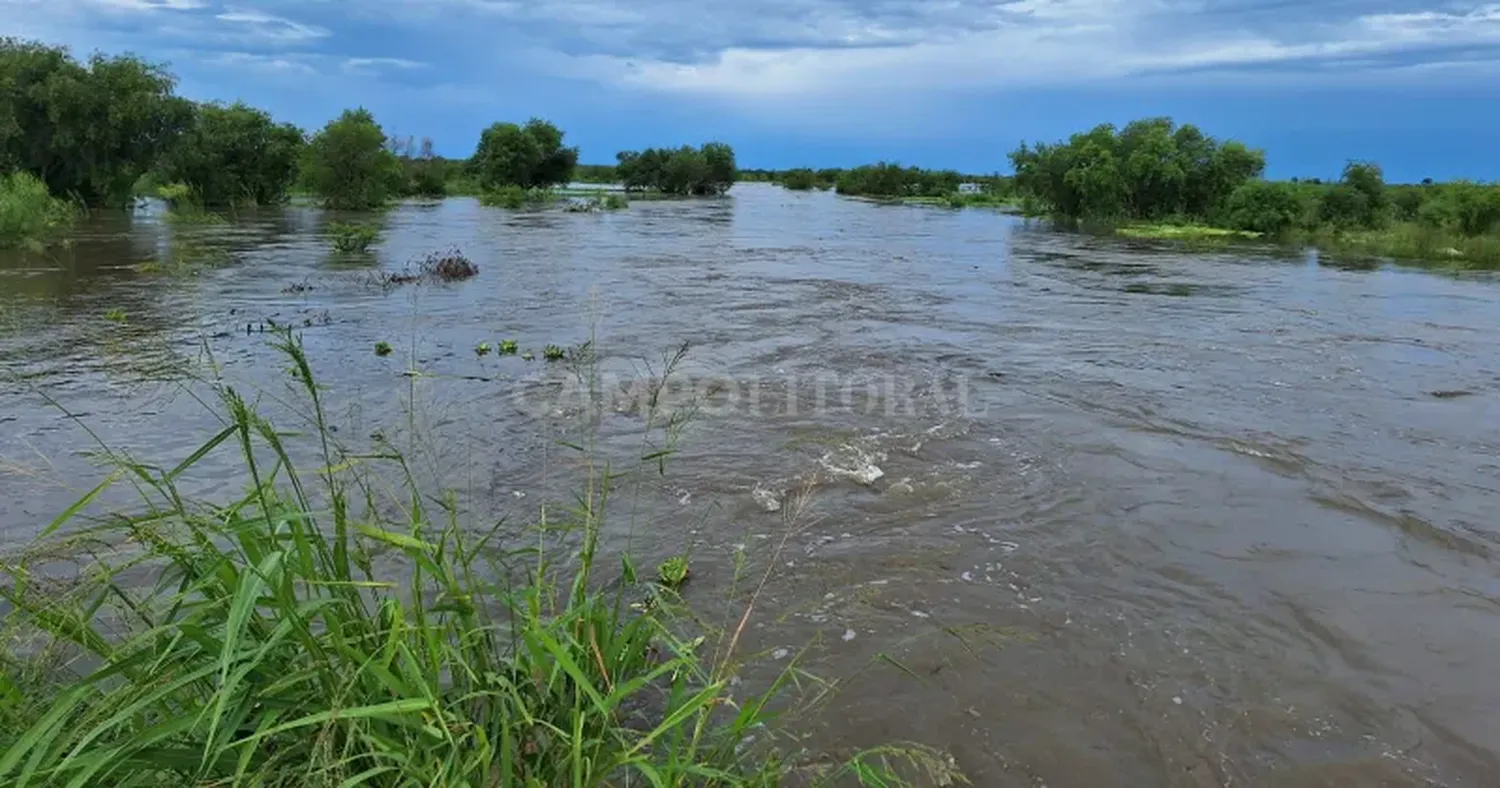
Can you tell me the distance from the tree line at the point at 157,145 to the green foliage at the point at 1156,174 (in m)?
43.1

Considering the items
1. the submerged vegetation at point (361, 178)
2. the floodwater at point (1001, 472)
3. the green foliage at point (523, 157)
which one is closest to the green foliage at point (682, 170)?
the green foliage at point (523, 157)

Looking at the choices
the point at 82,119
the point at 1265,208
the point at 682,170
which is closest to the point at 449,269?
the point at 82,119

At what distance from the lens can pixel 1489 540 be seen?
20.2 ft

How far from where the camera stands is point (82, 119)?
118 feet

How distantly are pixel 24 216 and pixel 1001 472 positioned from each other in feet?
81.9

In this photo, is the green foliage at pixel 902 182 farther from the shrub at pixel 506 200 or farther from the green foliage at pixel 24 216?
the green foliage at pixel 24 216

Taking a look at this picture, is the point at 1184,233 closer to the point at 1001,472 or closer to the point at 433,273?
the point at 433,273

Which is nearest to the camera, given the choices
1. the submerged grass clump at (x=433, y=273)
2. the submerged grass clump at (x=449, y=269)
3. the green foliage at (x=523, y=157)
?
the submerged grass clump at (x=433, y=273)

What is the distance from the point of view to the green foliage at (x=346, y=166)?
51219 mm

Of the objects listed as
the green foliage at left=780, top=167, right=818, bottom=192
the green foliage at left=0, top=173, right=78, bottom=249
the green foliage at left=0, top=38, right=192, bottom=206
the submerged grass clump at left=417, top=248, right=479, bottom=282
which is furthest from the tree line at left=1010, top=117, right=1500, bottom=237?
the green foliage at left=780, top=167, right=818, bottom=192

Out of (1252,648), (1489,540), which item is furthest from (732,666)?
(1489,540)

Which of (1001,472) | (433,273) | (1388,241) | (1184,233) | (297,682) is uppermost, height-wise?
(1184,233)

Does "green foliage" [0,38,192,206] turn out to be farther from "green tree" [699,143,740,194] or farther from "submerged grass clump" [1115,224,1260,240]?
"green tree" [699,143,740,194]

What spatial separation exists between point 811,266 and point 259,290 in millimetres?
13712
